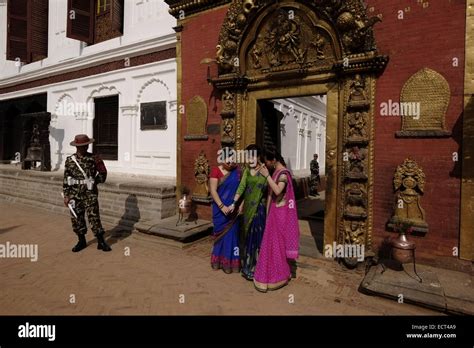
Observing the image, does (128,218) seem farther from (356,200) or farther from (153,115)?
(356,200)

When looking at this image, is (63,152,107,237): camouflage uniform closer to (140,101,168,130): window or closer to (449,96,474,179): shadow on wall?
(140,101,168,130): window

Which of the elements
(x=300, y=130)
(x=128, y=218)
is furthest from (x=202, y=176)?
(x=300, y=130)

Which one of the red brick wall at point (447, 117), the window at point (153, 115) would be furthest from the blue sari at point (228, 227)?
the window at point (153, 115)

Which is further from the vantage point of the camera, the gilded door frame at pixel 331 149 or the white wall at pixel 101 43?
the white wall at pixel 101 43

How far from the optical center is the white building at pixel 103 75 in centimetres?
848

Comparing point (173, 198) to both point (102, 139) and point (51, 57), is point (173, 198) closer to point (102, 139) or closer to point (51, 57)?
point (102, 139)

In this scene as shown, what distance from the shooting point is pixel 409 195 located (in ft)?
13.8

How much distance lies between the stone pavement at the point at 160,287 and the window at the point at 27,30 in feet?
34.6

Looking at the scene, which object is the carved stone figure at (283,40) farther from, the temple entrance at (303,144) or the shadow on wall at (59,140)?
the shadow on wall at (59,140)

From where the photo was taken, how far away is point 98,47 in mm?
9961

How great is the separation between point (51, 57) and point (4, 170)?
519 cm

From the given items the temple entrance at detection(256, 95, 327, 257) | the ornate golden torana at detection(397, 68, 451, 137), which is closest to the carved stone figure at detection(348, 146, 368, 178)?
the ornate golden torana at detection(397, 68, 451, 137)
